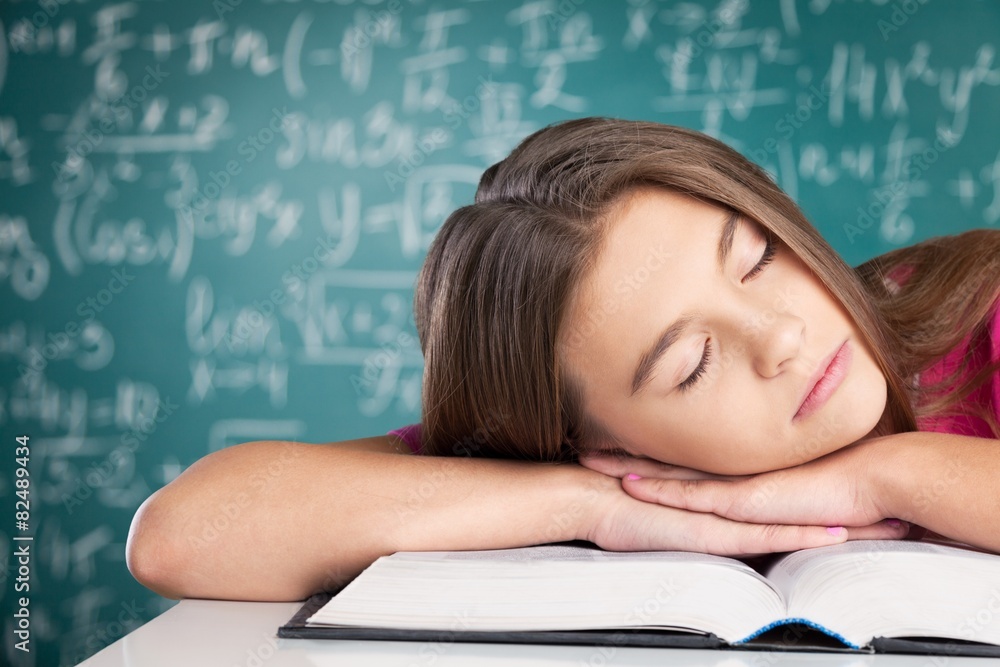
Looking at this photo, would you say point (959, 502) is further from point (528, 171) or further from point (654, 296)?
point (528, 171)

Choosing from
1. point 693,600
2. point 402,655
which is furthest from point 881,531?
point 402,655

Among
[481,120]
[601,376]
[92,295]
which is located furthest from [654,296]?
[92,295]

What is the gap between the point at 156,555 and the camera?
79cm

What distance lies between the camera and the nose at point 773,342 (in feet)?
2.53

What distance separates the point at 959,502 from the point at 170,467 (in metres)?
2.62

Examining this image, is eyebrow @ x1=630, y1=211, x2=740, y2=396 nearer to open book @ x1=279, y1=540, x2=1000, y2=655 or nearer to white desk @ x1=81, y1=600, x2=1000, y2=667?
open book @ x1=279, y1=540, x2=1000, y2=655

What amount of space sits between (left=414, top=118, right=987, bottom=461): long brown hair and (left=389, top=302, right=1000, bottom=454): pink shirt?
0.10 meters

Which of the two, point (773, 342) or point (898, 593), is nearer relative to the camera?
point (898, 593)

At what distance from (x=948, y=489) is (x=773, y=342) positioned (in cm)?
20

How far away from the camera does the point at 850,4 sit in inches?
106

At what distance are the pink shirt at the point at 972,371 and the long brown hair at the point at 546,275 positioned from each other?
0.10 meters

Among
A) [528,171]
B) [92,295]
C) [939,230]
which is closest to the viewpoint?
[528,171]

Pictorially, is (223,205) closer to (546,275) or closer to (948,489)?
(546,275)

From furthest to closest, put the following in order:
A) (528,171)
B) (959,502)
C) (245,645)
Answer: (528,171) < (959,502) < (245,645)
